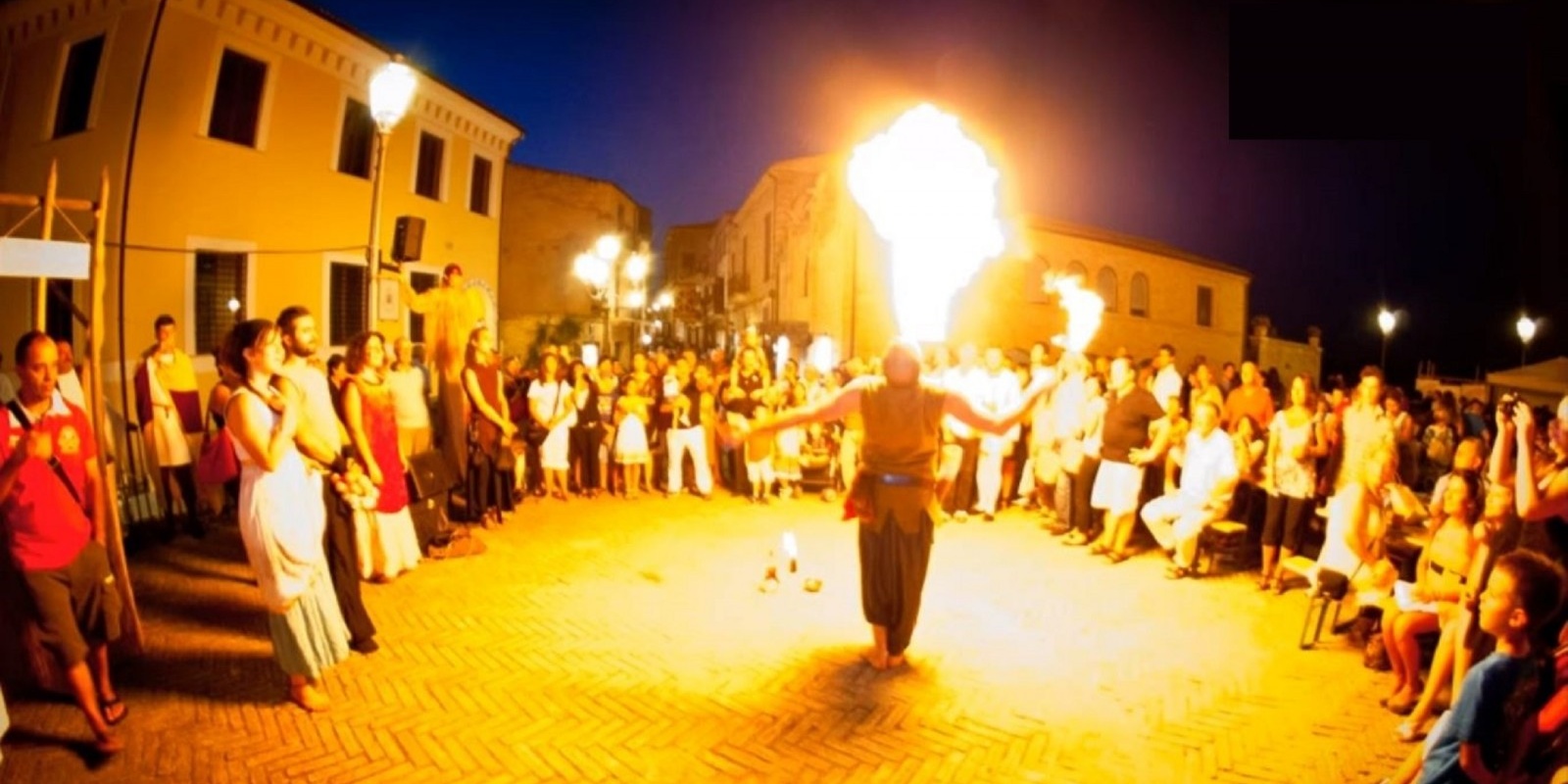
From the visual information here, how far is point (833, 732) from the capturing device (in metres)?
4.58

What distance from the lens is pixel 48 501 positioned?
3.89 m

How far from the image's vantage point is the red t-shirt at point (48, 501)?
3793mm

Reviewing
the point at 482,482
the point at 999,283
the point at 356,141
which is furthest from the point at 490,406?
the point at 999,283

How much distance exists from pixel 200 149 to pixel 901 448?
13015mm

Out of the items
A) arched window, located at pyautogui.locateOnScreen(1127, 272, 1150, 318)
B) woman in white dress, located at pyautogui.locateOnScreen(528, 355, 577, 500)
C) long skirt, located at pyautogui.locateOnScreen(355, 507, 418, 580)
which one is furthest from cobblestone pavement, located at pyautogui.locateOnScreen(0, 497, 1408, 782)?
arched window, located at pyautogui.locateOnScreen(1127, 272, 1150, 318)

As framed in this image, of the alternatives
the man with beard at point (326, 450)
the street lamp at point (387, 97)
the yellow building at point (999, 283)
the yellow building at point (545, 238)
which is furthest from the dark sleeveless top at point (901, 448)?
the yellow building at point (545, 238)

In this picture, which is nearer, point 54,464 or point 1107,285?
point 54,464

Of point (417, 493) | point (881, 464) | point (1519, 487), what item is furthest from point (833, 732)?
point (417, 493)

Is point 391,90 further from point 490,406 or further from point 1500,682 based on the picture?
point 1500,682

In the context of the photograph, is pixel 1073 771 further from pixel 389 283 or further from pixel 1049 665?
pixel 389 283

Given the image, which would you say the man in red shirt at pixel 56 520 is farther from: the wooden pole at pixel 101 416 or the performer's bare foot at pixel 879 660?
the performer's bare foot at pixel 879 660

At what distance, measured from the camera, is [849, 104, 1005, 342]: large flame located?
20.3 ft

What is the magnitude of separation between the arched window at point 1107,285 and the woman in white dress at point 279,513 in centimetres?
2296

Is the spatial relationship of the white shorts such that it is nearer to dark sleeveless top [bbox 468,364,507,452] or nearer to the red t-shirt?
dark sleeveless top [bbox 468,364,507,452]
